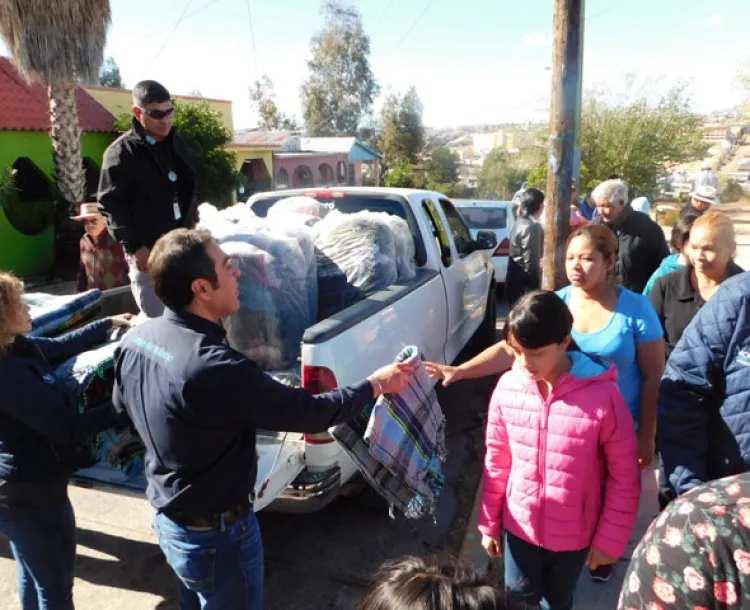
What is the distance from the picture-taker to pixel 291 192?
5.48 metres

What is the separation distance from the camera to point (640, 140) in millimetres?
22984

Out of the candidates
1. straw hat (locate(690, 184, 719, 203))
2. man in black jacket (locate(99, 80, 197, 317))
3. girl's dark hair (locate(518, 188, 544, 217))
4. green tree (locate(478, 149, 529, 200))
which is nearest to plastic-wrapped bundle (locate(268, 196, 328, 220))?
man in black jacket (locate(99, 80, 197, 317))

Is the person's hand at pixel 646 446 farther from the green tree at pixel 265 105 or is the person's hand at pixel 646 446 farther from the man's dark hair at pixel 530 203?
the green tree at pixel 265 105

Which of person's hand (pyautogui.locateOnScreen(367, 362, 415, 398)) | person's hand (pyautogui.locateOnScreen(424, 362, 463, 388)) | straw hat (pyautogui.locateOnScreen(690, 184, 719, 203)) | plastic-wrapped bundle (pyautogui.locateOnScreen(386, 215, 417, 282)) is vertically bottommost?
Answer: person's hand (pyautogui.locateOnScreen(424, 362, 463, 388))

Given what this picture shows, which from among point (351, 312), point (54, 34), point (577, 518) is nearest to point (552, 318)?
point (577, 518)

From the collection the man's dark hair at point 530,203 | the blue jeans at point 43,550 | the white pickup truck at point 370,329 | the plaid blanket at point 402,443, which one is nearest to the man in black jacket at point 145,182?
the white pickup truck at point 370,329

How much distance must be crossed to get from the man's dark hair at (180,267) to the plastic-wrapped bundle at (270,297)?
1.41 meters

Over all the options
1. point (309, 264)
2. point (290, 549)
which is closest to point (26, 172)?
point (309, 264)

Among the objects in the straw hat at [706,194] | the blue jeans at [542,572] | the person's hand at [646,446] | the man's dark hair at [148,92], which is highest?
the man's dark hair at [148,92]

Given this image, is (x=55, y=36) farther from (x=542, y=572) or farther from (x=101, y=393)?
(x=542, y=572)

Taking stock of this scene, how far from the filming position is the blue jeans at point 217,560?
2051 millimetres

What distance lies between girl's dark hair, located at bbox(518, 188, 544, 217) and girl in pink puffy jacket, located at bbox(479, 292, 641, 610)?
13.4ft

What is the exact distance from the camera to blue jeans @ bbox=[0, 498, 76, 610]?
2.39 m

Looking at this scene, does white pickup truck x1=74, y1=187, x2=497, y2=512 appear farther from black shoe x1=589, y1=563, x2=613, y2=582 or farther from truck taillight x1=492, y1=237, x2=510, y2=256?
truck taillight x1=492, y1=237, x2=510, y2=256
